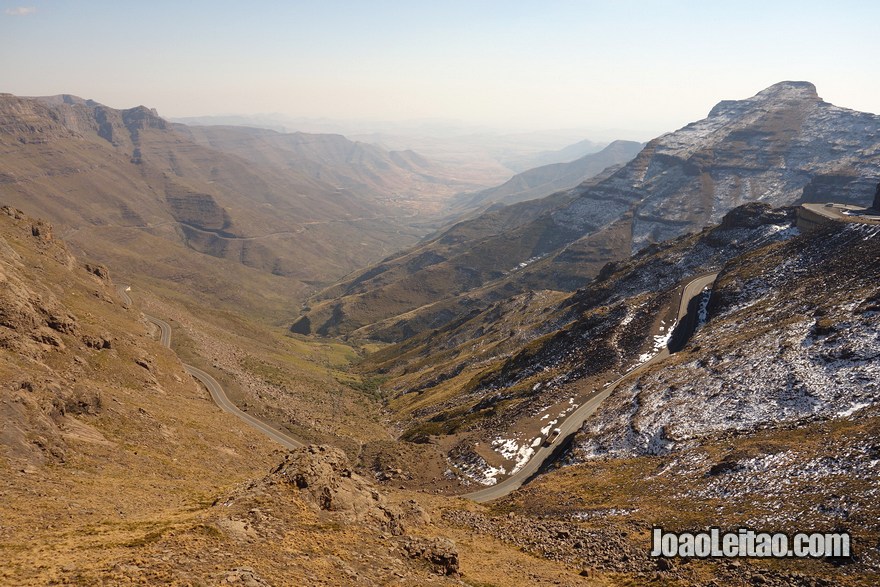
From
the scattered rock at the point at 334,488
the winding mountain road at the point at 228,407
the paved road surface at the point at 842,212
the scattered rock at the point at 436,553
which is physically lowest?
the winding mountain road at the point at 228,407

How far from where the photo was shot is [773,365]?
60406mm

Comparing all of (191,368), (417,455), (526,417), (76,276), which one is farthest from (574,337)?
(76,276)

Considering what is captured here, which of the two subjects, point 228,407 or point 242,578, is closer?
point 242,578

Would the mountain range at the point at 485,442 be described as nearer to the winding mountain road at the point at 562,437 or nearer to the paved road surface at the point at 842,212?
the winding mountain road at the point at 562,437

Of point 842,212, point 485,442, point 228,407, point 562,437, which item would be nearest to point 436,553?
point 562,437

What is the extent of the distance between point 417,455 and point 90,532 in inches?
1911

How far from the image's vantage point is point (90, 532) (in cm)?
2761

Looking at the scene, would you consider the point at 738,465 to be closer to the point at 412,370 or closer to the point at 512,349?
the point at 512,349

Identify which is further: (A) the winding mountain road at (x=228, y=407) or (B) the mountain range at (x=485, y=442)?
(A) the winding mountain road at (x=228, y=407)

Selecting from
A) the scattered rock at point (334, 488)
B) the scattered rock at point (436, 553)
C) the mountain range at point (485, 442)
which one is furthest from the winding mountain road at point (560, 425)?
the scattered rock at point (436, 553)

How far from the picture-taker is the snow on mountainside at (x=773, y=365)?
53906 millimetres

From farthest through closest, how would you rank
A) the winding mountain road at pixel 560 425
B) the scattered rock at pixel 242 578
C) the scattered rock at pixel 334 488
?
the winding mountain road at pixel 560 425 → the scattered rock at pixel 334 488 → the scattered rock at pixel 242 578

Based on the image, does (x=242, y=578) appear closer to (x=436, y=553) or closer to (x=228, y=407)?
(x=436, y=553)

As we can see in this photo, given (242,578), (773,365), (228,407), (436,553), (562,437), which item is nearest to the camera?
(242,578)
